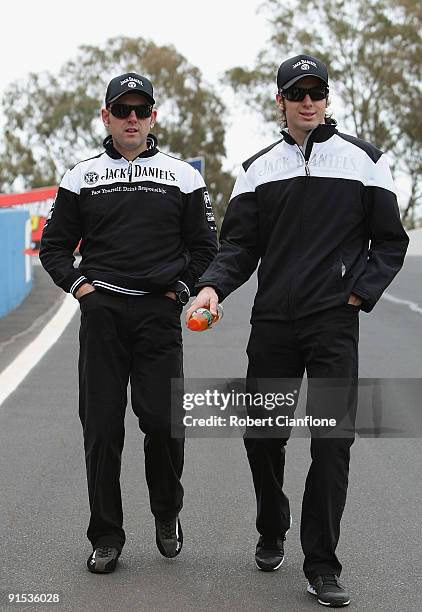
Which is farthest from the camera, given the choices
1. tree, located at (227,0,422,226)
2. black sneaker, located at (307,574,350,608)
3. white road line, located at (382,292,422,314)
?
tree, located at (227,0,422,226)

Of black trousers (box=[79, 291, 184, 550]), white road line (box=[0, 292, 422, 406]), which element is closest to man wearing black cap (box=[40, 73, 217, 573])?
black trousers (box=[79, 291, 184, 550])

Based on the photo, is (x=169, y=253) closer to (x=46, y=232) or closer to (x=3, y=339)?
(x=46, y=232)

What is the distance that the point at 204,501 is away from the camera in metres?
6.39

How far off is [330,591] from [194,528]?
1.28 metres

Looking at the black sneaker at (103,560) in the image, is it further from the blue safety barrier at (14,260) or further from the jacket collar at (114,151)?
the blue safety barrier at (14,260)

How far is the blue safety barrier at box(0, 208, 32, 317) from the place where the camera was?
1702 centimetres

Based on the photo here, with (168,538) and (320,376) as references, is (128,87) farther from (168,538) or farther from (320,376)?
(168,538)

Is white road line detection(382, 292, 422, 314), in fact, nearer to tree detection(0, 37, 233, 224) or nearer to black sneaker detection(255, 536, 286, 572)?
black sneaker detection(255, 536, 286, 572)

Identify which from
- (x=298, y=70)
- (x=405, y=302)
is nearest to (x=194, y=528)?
(x=298, y=70)

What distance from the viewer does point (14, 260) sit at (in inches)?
718

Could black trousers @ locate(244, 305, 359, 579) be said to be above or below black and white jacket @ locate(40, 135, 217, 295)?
below

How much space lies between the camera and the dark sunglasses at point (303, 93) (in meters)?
4.82

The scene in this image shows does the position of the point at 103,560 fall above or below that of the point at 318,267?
below

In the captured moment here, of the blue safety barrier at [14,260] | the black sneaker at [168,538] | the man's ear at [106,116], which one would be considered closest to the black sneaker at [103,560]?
the black sneaker at [168,538]
